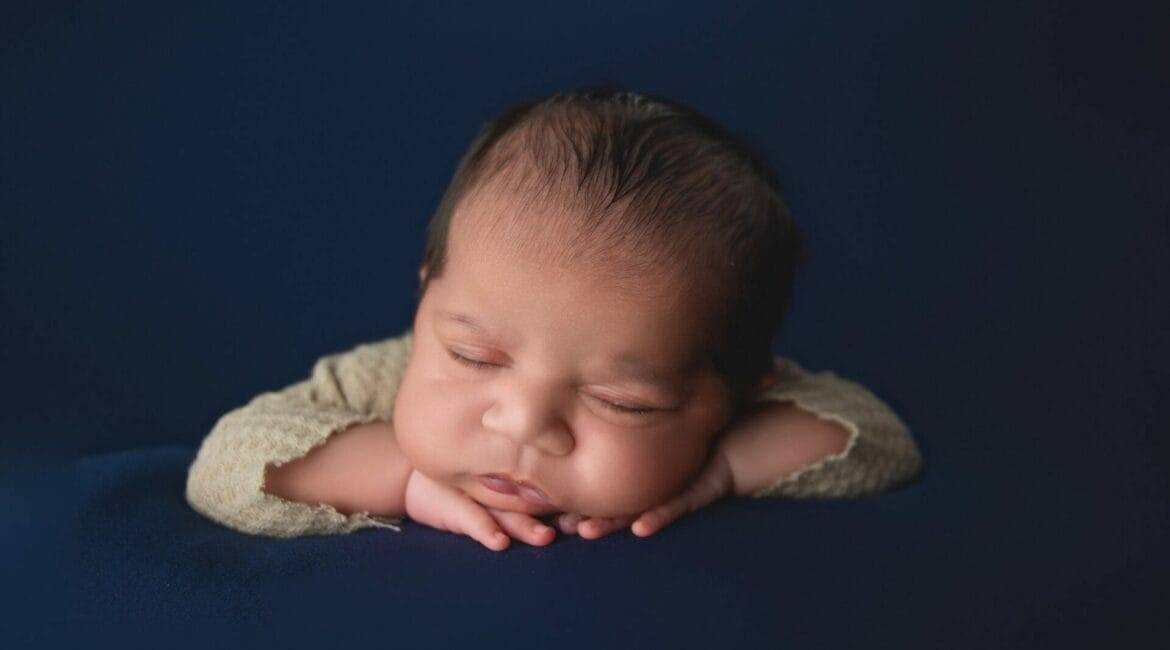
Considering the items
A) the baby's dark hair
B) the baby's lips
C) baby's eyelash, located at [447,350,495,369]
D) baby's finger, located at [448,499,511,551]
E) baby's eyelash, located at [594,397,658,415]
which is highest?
the baby's dark hair

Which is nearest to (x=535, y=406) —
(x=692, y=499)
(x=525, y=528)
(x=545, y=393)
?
(x=545, y=393)

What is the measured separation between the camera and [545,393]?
1.15 metres

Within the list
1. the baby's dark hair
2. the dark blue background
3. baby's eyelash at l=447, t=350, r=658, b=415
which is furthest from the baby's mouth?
the dark blue background

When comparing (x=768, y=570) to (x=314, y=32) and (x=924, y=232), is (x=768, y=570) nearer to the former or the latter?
(x=924, y=232)

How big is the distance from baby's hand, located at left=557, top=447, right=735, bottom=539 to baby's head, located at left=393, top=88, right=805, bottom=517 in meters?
0.01

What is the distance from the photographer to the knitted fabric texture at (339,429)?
1.23 meters

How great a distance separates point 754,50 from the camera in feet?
6.35

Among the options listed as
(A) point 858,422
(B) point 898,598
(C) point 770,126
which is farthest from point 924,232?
(B) point 898,598

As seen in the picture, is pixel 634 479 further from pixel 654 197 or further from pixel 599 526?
pixel 654 197

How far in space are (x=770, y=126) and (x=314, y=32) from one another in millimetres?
693

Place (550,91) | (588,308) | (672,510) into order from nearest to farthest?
(588,308) → (672,510) → (550,91)

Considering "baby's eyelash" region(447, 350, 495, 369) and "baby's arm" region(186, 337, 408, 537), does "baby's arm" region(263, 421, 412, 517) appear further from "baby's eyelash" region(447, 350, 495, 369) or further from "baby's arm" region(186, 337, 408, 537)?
"baby's eyelash" region(447, 350, 495, 369)

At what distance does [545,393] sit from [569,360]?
4cm

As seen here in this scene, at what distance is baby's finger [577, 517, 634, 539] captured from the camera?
1195mm
